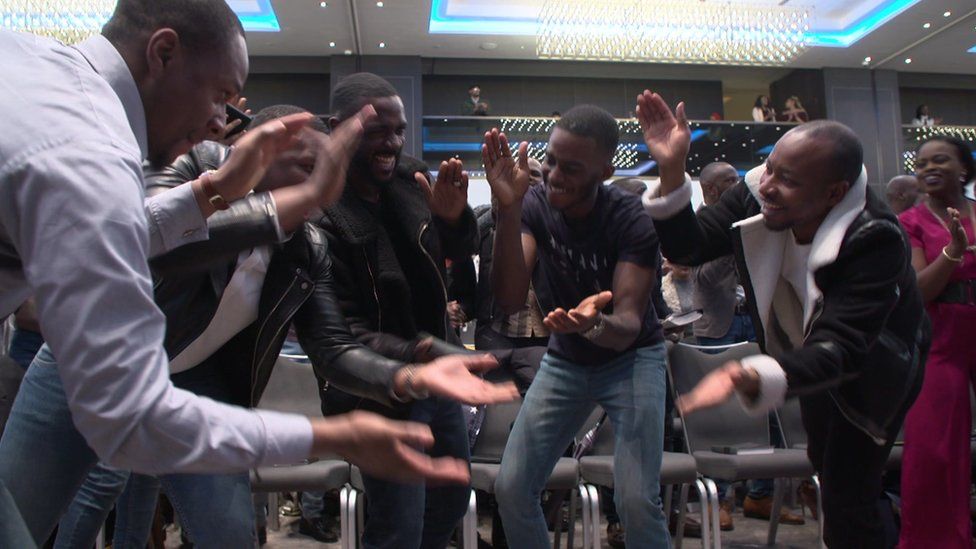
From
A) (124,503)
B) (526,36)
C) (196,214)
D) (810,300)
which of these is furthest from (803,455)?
(526,36)

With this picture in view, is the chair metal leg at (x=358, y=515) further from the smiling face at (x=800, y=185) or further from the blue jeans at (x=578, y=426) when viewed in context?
the smiling face at (x=800, y=185)

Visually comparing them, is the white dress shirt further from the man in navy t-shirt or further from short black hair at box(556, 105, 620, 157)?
short black hair at box(556, 105, 620, 157)

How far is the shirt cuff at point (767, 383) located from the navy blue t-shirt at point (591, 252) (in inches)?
23.8

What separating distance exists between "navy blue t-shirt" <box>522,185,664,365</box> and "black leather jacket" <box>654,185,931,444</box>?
0.56 ft

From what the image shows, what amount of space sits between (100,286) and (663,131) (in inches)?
76.9

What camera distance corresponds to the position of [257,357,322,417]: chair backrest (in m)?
4.26

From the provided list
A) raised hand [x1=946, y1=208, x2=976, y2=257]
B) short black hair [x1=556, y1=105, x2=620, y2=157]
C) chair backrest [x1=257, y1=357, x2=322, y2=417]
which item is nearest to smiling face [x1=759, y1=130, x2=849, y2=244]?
short black hair [x1=556, y1=105, x2=620, y2=157]

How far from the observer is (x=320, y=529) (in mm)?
4551

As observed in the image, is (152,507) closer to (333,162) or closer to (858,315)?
(333,162)

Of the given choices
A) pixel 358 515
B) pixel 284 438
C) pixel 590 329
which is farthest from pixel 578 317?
pixel 358 515

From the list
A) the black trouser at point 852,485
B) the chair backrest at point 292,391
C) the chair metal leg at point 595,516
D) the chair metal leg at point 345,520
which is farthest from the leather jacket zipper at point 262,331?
the chair backrest at point 292,391

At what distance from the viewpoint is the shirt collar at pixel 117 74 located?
4.33 ft

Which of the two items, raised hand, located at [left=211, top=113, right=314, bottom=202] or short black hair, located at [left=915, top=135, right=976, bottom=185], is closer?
raised hand, located at [left=211, top=113, right=314, bottom=202]

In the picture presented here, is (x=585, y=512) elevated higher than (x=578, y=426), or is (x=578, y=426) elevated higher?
(x=578, y=426)
